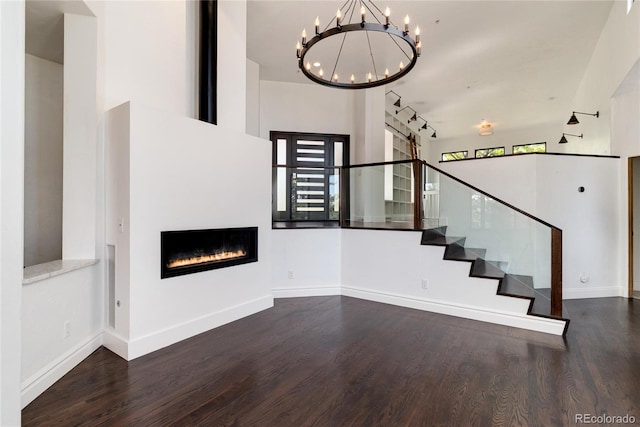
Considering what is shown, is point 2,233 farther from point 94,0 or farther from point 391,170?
point 391,170

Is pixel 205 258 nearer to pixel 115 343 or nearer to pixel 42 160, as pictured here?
pixel 115 343

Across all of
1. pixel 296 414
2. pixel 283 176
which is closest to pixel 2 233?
pixel 296 414

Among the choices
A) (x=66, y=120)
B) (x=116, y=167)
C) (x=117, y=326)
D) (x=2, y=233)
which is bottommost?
(x=117, y=326)

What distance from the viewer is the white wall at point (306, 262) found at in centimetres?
513

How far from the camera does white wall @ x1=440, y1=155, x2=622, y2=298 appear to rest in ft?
17.2

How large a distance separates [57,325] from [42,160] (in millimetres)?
2236

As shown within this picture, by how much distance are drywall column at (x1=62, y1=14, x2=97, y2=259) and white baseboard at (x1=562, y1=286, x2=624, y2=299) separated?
672 centimetres

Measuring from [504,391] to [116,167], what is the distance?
12.8ft

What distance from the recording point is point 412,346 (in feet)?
10.9

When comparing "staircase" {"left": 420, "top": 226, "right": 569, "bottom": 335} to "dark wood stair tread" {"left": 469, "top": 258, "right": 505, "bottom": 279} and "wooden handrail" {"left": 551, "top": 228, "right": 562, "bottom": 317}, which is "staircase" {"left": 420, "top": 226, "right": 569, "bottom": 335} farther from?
"wooden handrail" {"left": 551, "top": 228, "right": 562, "bottom": 317}

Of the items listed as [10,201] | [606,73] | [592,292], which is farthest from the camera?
[606,73]

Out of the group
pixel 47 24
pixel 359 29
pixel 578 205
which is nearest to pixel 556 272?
pixel 578 205

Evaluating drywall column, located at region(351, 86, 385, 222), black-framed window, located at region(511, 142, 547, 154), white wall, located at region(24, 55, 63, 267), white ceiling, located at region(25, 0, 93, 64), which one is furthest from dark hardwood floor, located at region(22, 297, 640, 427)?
black-framed window, located at region(511, 142, 547, 154)

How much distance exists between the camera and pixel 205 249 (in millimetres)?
3803
